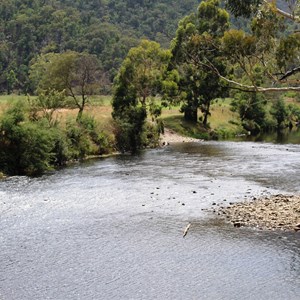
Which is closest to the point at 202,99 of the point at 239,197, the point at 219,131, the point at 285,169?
the point at 219,131

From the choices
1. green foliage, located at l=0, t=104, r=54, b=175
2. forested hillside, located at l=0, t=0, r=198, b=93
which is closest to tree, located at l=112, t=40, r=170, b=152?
green foliage, located at l=0, t=104, r=54, b=175

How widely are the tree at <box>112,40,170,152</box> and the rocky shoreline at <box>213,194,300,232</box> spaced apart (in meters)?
32.1

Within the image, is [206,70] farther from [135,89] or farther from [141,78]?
[135,89]

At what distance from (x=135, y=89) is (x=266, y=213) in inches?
1557

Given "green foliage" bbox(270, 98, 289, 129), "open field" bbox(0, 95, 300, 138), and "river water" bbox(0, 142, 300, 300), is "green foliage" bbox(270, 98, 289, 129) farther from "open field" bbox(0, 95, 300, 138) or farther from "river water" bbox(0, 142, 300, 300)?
"river water" bbox(0, 142, 300, 300)

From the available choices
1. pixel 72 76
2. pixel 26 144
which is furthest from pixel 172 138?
pixel 26 144

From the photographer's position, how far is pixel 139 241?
25.4 metres

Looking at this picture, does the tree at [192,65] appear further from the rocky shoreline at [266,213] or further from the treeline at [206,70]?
the rocky shoreline at [266,213]

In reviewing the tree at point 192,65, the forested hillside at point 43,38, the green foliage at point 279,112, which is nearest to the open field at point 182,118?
the green foliage at point 279,112

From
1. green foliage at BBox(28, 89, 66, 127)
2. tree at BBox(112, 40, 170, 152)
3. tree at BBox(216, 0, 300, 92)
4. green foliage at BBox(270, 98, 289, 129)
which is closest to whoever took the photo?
tree at BBox(216, 0, 300, 92)

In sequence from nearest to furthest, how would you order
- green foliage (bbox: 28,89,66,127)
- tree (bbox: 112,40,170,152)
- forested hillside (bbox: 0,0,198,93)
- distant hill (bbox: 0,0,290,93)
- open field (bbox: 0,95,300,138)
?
green foliage (bbox: 28,89,66,127) → tree (bbox: 112,40,170,152) → open field (bbox: 0,95,300,138) → forested hillside (bbox: 0,0,198,93) → distant hill (bbox: 0,0,290,93)

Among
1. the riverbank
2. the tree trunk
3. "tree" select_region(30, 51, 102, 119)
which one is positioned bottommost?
the riverbank

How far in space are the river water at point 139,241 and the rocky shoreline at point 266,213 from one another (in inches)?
39.3

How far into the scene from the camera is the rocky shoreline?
27.4 m
